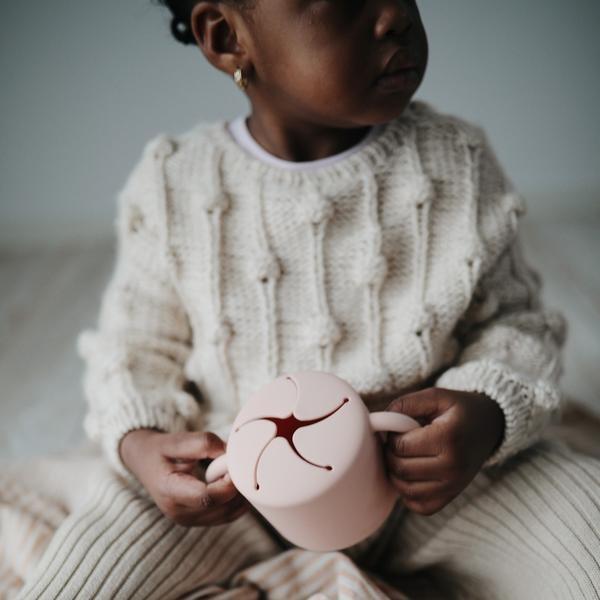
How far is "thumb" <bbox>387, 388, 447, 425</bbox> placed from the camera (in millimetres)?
494

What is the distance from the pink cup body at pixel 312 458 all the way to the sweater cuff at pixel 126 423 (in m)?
0.16

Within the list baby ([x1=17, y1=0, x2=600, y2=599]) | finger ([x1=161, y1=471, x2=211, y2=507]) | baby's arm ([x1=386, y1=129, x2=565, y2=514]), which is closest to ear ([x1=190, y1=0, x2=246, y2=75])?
baby ([x1=17, y1=0, x2=600, y2=599])

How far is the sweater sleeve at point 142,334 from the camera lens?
0.63 meters

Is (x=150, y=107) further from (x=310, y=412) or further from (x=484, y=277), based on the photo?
(x=310, y=412)

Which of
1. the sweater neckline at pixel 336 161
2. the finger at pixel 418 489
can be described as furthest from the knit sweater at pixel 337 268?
the finger at pixel 418 489

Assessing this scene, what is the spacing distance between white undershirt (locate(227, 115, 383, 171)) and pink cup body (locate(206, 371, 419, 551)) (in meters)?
0.24

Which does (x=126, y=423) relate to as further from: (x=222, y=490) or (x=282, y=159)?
(x=282, y=159)

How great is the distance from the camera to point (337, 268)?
0.63 metres

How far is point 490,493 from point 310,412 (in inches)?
9.7

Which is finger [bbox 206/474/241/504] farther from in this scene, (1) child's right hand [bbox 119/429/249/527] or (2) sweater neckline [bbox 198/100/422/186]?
(2) sweater neckline [bbox 198/100/422/186]

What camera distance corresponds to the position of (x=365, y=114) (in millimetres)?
544

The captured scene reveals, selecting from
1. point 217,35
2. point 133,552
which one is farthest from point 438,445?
point 217,35

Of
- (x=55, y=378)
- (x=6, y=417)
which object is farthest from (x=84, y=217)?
(x=6, y=417)

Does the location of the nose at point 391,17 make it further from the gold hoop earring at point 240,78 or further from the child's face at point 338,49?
the gold hoop earring at point 240,78
